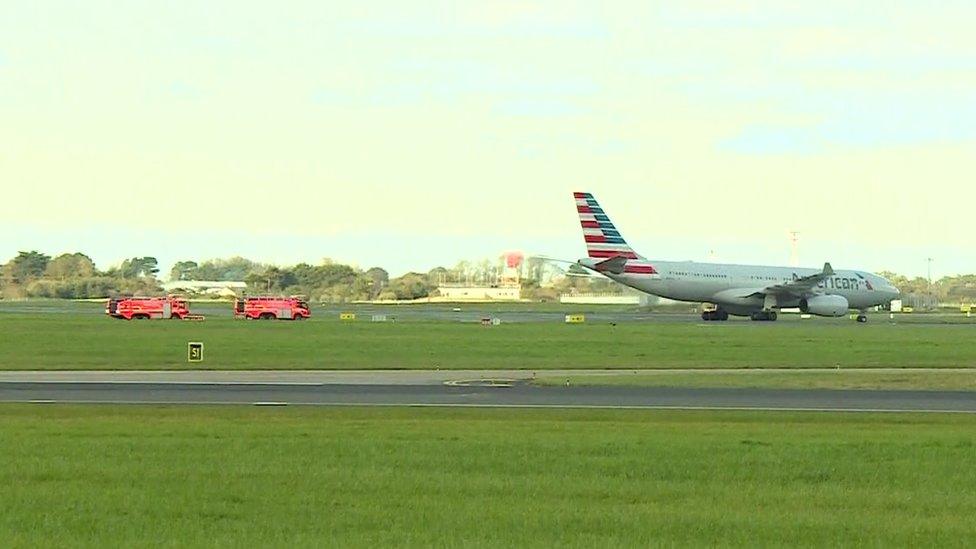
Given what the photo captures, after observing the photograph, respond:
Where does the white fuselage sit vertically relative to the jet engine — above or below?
above

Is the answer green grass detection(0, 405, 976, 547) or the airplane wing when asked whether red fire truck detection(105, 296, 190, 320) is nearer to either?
the airplane wing

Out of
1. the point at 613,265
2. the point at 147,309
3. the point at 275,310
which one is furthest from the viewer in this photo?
the point at 275,310

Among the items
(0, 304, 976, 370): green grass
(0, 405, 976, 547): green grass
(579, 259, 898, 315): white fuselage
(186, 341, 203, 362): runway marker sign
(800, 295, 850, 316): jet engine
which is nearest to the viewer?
(0, 405, 976, 547): green grass

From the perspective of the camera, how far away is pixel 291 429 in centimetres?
2291

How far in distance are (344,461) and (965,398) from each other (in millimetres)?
19698

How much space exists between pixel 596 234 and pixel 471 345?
36373 mm

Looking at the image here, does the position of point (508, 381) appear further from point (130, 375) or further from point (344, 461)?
point (344, 461)

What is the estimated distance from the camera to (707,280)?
92875 mm

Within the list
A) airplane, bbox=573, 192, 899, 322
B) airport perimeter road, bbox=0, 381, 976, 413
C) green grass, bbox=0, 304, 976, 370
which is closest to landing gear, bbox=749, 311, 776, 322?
airplane, bbox=573, 192, 899, 322

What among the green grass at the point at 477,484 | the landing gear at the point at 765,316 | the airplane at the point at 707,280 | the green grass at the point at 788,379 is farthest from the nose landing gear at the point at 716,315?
the green grass at the point at 477,484

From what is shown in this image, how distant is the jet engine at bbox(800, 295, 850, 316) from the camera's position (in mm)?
94062

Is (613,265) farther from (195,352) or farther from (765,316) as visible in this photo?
(195,352)

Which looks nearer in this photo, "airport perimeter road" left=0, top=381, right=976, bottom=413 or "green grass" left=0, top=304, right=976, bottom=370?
"airport perimeter road" left=0, top=381, right=976, bottom=413

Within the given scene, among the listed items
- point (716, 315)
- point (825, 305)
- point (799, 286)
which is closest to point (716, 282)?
point (716, 315)
